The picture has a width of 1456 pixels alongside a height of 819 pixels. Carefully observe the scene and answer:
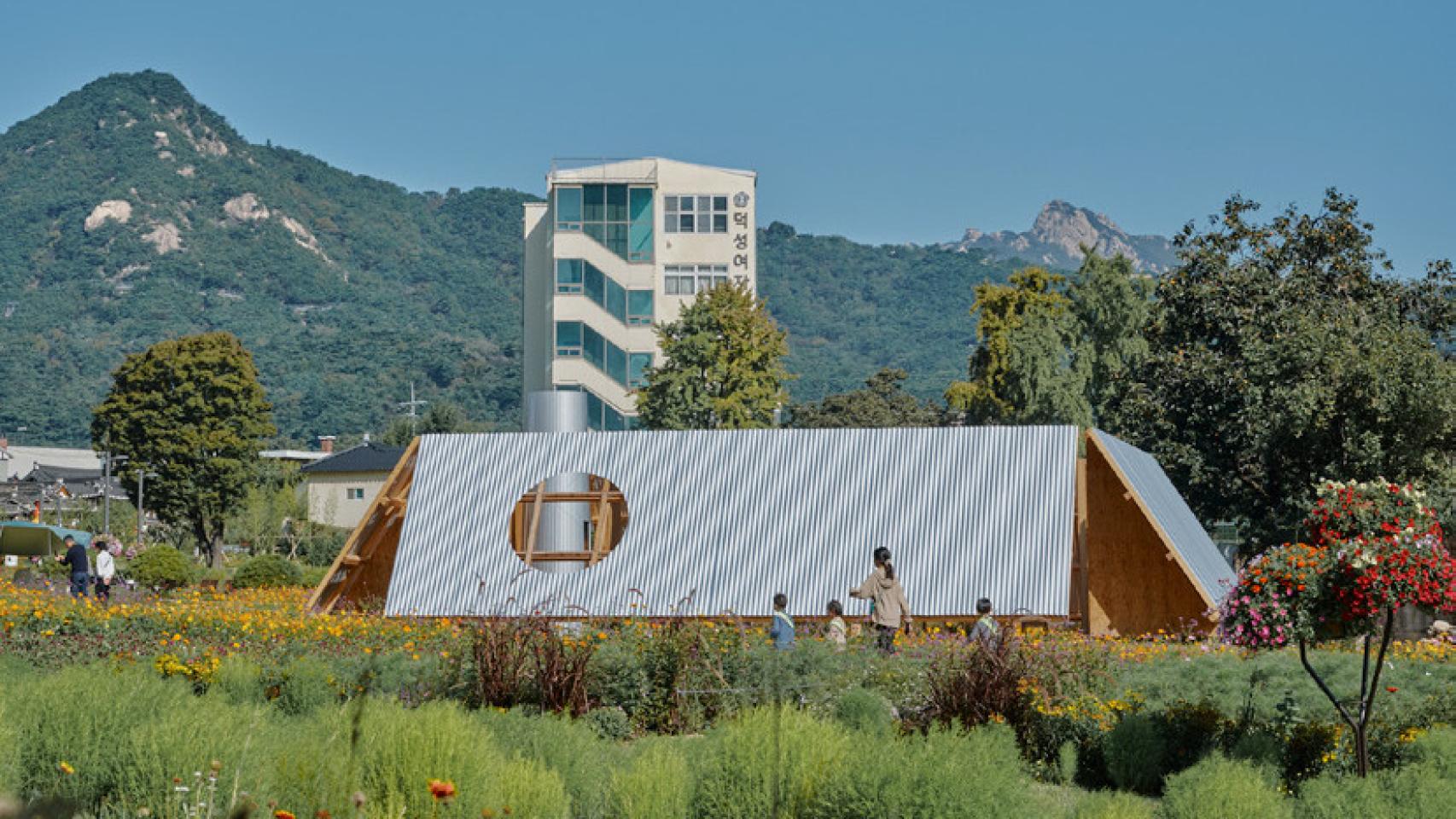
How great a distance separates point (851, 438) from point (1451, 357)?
18.5m

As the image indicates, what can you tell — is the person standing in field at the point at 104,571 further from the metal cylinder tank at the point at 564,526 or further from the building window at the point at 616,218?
the building window at the point at 616,218

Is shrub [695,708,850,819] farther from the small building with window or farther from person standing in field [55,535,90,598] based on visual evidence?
the small building with window

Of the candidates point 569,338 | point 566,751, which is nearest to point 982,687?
point 566,751

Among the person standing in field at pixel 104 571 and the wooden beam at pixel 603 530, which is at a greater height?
the wooden beam at pixel 603 530

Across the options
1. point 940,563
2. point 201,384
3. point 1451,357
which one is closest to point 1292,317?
point 1451,357

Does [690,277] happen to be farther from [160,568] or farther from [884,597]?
[884,597]

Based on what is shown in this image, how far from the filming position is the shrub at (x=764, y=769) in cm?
962

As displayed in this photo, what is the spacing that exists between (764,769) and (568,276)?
52.5m

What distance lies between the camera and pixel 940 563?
72.2 ft

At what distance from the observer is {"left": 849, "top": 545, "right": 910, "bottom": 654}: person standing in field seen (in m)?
19.3

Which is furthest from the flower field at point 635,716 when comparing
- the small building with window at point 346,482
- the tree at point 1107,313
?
the small building with window at point 346,482

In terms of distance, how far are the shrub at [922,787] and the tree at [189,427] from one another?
56541 mm

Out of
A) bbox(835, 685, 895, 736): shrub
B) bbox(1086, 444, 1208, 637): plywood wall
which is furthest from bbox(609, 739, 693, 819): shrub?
bbox(1086, 444, 1208, 637): plywood wall

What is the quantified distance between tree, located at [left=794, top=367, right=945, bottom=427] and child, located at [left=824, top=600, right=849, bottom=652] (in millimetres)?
63675
